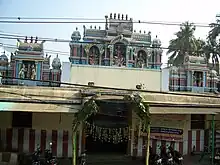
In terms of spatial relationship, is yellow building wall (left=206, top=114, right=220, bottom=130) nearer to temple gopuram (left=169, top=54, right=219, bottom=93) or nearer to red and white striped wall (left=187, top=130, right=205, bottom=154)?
red and white striped wall (left=187, top=130, right=205, bottom=154)

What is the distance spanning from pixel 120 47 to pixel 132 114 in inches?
189

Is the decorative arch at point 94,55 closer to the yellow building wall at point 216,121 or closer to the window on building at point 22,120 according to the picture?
the window on building at point 22,120

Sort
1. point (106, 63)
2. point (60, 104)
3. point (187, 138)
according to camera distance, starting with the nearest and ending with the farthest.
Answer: point (60, 104)
point (187, 138)
point (106, 63)

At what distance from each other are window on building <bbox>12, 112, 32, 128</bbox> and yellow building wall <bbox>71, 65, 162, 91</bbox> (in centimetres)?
328

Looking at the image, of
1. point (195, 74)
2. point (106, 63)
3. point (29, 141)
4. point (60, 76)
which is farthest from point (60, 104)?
point (195, 74)

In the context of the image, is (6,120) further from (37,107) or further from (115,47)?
(115,47)

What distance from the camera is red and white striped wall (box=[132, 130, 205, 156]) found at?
1630 cm

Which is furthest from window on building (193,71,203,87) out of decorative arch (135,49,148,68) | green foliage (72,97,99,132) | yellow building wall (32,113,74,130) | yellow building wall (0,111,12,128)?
yellow building wall (0,111,12,128)

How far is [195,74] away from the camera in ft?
63.2

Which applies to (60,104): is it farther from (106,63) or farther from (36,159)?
(106,63)

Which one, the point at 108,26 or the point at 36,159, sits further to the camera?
the point at 108,26

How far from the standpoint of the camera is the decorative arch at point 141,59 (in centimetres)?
1925

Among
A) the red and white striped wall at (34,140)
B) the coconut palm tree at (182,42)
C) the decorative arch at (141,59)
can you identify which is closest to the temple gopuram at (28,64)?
the red and white striped wall at (34,140)

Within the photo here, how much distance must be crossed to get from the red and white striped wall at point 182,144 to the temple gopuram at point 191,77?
2.87 m
